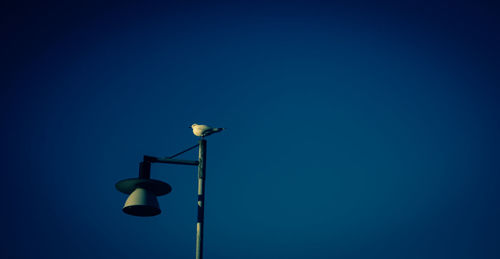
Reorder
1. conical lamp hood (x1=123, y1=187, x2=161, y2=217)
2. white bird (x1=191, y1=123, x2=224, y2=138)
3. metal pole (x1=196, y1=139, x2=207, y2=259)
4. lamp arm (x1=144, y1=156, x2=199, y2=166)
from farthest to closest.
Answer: white bird (x1=191, y1=123, x2=224, y2=138) → lamp arm (x1=144, y1=156, x2=199, y2=166) → conical lamp hood (x1=123, y1=187, x2=161, y2=217) → metal pole (x1=196, y1=139, x2=207, y2=259)

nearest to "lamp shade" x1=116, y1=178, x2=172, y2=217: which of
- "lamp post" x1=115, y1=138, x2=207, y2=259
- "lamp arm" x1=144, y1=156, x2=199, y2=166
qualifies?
"lamp post" x1=115, y1=138, x2=207, y2=259

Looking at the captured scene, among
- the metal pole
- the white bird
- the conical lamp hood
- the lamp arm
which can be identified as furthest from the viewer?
the white bird

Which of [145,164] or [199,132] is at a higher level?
[199,132]

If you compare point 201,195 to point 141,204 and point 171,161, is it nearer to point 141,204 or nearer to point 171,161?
point 171,161

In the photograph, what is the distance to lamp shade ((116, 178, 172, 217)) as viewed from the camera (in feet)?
29.3

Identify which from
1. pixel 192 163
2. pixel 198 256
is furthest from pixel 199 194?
pixel 198 256

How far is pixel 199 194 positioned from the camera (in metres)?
9.43

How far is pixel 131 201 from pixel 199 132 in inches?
77.3

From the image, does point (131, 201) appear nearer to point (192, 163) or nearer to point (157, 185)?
point (157, 185)

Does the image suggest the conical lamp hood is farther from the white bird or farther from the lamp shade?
the white bird

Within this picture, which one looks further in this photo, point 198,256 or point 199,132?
point 199,132

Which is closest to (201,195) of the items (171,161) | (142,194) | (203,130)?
(171,161)

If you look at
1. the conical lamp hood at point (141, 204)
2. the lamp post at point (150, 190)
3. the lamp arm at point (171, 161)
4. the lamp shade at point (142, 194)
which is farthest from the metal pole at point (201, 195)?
the conical lamp hood at point (141, 204)

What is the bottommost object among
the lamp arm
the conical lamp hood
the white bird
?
the conical lamp hood
